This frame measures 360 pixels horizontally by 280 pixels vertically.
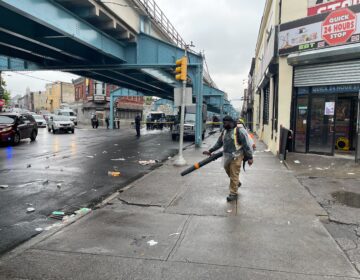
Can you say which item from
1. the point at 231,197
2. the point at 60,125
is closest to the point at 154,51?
the point at 231,197

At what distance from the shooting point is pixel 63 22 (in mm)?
12086

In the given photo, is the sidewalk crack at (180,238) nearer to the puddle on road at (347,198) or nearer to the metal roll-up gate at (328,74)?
the puddle on road at (347,198)

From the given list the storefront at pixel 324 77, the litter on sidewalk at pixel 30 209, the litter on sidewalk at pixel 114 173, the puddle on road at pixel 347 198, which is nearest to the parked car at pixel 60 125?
the litter on sidewalk at pixel 114 173

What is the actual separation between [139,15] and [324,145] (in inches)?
454

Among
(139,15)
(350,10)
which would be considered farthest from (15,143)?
(350,10)

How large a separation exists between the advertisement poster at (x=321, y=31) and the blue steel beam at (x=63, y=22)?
8.22 m

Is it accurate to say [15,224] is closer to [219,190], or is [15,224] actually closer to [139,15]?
[219,190]

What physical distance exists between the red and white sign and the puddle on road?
6.91 meters

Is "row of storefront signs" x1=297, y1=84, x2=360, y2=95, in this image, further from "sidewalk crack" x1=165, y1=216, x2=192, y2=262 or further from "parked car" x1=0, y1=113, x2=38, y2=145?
"parked car" x1=0, y1=113, x2=38, y2=145

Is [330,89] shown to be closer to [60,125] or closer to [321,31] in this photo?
[321,31]

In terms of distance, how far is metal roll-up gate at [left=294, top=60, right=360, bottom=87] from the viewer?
1080 centimetres

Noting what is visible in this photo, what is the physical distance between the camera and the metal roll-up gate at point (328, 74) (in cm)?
1080

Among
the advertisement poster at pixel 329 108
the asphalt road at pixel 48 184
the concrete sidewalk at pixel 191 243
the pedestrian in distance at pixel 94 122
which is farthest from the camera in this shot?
the pedestrian in distance at pixel 94 122

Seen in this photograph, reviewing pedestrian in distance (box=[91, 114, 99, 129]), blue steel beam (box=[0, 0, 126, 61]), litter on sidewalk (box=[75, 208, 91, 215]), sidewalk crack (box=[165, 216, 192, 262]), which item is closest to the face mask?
sidewalk crack (box=[165, 216, 192, 262])
